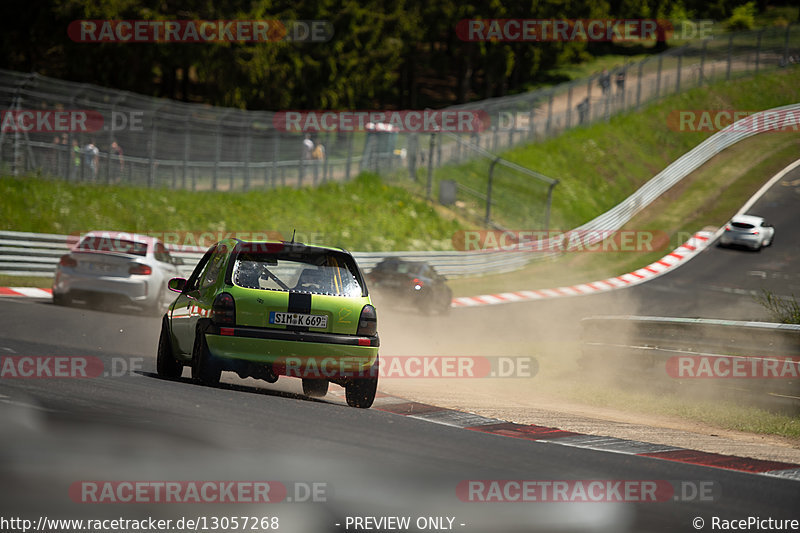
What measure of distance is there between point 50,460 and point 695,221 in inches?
1538

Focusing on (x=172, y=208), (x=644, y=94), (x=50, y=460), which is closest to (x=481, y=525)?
(x=50, y=460)

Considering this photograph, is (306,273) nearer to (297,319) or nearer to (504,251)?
(297,319)

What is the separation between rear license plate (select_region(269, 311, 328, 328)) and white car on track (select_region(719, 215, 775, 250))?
30672 mm

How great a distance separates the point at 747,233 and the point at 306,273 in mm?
30555

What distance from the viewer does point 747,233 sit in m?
36.3

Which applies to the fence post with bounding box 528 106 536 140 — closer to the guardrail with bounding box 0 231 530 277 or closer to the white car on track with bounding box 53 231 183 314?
the guardrail with bounding box 0 231 530 277

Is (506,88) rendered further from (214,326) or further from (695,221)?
(214,326)

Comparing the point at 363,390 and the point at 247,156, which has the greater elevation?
the point at 247,156

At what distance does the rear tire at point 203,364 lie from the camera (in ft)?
28.6

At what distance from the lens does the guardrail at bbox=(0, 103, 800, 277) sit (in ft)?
73.4

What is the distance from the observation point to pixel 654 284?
31406 millimetres
